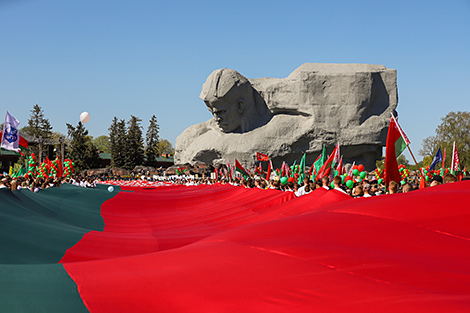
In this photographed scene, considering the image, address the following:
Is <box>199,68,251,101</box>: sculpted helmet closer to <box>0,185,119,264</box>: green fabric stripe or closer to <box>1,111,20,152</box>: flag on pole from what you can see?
<box>1,111,20,152</box>: flag on pole

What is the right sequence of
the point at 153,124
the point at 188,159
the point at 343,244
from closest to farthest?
the point at 343,244, the point at 188,159, the point at 153,124

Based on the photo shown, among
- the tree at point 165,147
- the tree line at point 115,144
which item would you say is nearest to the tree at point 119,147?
the tree line at point 115,144

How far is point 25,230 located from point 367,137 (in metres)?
38.5

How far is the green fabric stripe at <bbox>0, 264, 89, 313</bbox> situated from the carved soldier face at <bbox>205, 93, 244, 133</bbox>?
38283 millimetres

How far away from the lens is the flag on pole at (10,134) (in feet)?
50.3

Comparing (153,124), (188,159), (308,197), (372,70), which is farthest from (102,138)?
(308,197)

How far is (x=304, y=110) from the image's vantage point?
4162 centimetres

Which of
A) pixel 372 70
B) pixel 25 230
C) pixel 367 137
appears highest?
pixel 372 70

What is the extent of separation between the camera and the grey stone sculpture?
4094 cm

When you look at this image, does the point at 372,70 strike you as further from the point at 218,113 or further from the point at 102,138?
the point at 102,138

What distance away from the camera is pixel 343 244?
3.50 meters

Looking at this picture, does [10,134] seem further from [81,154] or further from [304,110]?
[81,154]

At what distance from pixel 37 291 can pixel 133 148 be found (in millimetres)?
65828

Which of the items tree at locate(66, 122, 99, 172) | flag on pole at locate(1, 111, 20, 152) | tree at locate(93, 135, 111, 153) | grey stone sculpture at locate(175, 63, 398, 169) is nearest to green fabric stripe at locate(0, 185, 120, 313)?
flag on pole at locate(1, 111, 20, 152)
